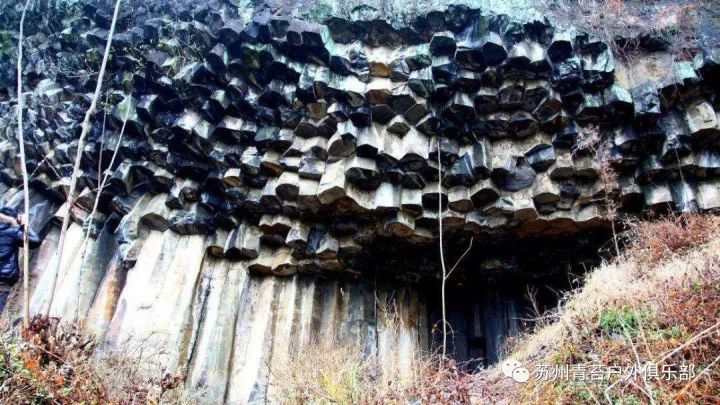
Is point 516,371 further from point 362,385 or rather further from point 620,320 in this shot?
point 362,385

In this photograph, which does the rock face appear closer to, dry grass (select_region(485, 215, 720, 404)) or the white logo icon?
dry grass (select_region(485, 215, 720, 404))

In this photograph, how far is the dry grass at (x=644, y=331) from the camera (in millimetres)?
4195

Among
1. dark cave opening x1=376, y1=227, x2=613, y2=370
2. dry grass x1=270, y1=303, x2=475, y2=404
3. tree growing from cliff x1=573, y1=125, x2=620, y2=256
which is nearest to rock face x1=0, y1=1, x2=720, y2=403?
tree growing from cliff x1=573, y1=125, x2=620, y2=256

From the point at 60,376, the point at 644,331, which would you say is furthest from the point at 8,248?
the point at 644,331

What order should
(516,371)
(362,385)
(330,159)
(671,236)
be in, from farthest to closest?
1. (330,159)
2. (671,236)
3. (362,385)
4. (516,371)

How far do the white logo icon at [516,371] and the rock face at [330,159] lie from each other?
2783 millimetres

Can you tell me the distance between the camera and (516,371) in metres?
5.21

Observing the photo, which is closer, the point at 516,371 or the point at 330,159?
the point at 516,371

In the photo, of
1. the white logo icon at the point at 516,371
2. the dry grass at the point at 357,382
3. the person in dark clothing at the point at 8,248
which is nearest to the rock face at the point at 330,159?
the person in dark clothing at the point at 8,248

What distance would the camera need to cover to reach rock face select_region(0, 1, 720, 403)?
295 inches

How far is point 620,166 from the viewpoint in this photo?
7.60 meters

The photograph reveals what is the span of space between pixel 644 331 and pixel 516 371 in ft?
3.92

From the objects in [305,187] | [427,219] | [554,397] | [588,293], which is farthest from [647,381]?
[305,187]

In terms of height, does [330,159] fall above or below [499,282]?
above
